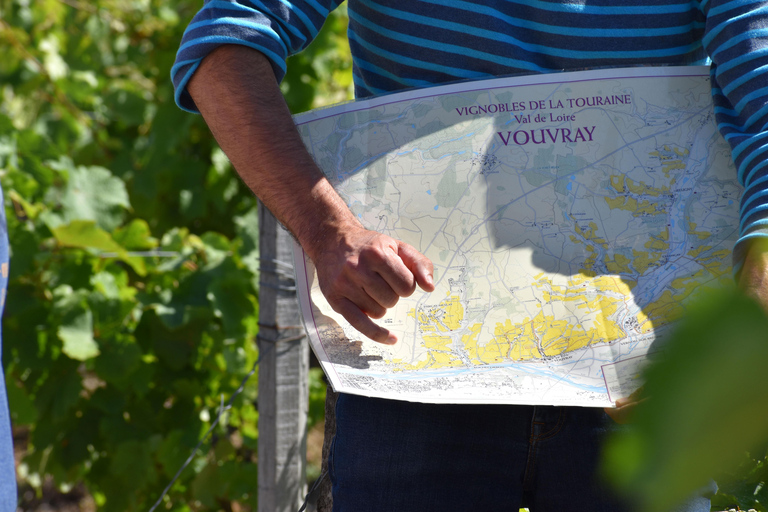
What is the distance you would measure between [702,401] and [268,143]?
0.81 m

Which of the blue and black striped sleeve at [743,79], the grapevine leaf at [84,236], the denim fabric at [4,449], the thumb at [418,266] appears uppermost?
the blue and black striped sleeve at [743,79]

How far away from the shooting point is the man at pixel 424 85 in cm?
88

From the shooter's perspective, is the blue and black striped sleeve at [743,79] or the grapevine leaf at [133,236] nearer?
the blue and black striped sleeve at [743,79]

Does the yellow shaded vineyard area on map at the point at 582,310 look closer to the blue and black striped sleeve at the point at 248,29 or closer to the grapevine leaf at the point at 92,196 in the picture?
the blue and black striped sleeve at the point at 248,29

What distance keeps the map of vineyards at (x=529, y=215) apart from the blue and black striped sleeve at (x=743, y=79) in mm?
45

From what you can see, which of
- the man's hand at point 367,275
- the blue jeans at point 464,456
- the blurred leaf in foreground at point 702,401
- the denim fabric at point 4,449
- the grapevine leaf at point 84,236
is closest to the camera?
the blurred leaf in foreground at point 702,401

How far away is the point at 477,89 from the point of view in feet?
3.19

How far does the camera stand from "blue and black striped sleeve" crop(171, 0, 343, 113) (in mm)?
909

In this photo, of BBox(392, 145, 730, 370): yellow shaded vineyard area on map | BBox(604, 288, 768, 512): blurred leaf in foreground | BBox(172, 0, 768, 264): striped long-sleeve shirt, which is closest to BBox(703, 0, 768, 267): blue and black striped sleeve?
BBox(172, 0, 768, 264): striped long-sleeve shirt

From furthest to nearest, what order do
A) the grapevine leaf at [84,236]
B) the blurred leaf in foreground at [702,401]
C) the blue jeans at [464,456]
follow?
the grapevine leaf at [84,236] < the blue jeans at [464,456] < the blurred leaf in foreground at [702,401]

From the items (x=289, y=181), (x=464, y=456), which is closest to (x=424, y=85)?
(x=289, y=181)

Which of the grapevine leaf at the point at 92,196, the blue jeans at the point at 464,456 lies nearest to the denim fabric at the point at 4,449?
the blue jeans at the point at 464,456

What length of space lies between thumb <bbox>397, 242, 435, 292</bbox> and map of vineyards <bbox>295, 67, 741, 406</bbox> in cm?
10

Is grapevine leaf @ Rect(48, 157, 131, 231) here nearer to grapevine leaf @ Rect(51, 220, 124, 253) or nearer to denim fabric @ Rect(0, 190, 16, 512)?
grapevine leaf @ Rect(51, 220, 124, 253)
